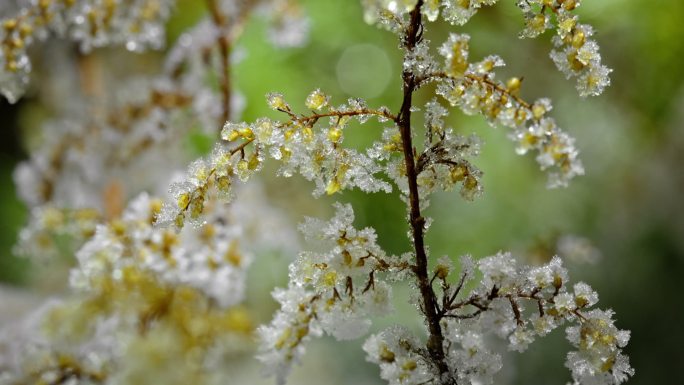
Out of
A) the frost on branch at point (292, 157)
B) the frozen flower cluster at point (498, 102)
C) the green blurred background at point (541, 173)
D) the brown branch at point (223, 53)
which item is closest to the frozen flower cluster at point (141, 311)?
the brown branch at point (223, 53)

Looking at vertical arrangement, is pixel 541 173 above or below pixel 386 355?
above

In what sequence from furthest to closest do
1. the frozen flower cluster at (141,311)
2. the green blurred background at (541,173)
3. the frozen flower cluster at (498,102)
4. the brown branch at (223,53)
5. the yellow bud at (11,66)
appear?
the green blurred background at (541,173) < the brown branch at (223,53) < the frozen flower cluster at (141,311) < the yellow bud at (11,66) < the frozen flower cluster at (498,102)

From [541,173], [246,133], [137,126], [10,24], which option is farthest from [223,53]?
[541,173]

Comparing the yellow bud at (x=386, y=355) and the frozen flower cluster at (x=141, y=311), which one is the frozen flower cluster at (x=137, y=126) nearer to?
the frozen flower cluster at (x=141, y=311)

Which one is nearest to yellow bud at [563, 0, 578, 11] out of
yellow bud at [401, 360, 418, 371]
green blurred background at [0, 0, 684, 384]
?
yellow bud at [401, 360, 418, 371]

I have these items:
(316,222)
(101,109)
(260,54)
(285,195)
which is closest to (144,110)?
(101,109)

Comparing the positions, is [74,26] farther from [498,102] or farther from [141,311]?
[498,102]

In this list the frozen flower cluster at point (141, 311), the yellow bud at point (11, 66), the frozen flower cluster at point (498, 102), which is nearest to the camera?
the frozen flower cluster at point (498, 102)
